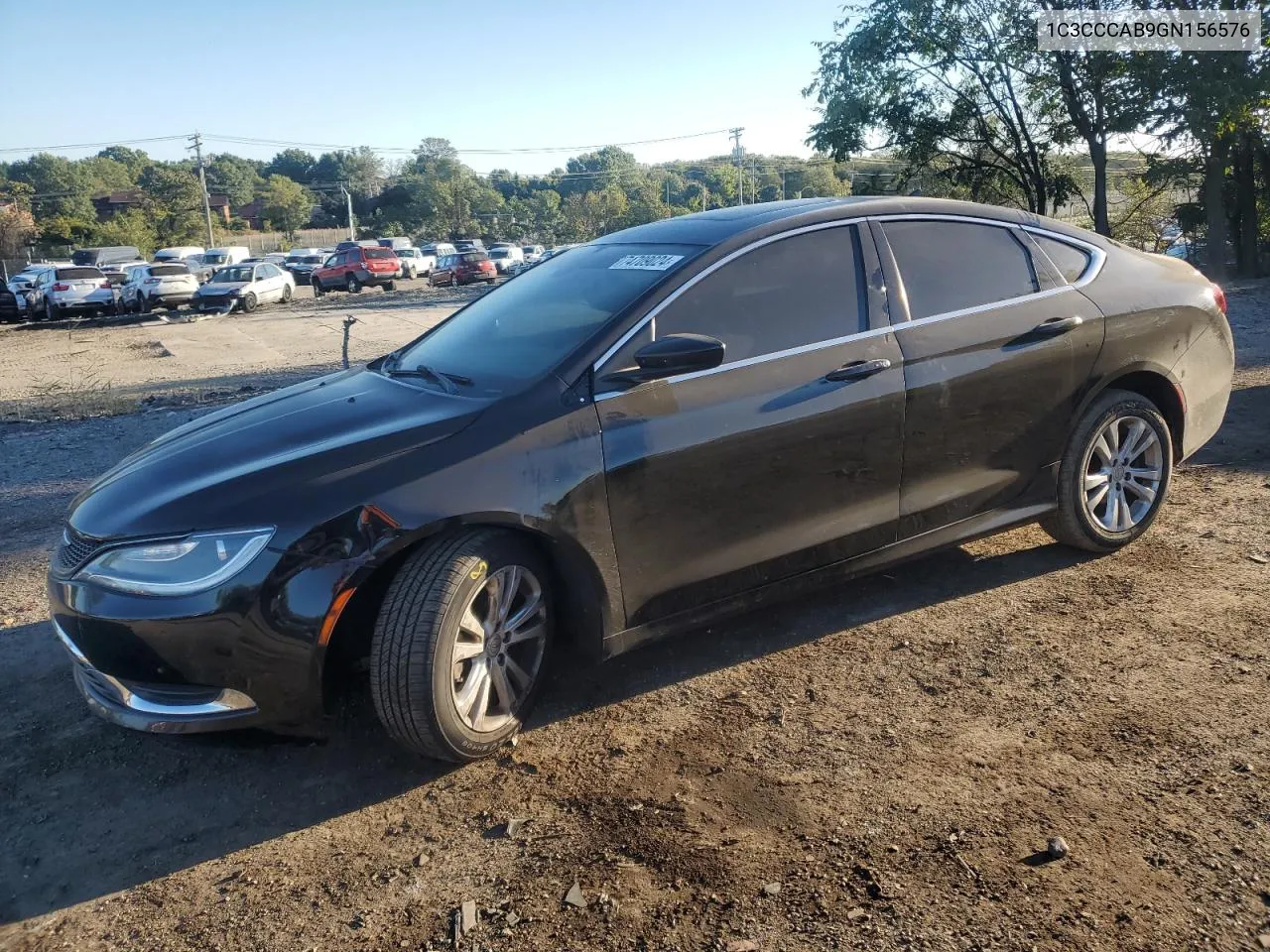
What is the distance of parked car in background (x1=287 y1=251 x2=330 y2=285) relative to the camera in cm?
4753

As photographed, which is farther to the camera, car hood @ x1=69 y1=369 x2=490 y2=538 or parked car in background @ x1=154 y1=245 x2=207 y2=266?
parked car in background @ x1=154 y1=245 x2=207 y2=266

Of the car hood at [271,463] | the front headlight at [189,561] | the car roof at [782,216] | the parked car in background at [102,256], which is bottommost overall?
the front headlight at [189,561]

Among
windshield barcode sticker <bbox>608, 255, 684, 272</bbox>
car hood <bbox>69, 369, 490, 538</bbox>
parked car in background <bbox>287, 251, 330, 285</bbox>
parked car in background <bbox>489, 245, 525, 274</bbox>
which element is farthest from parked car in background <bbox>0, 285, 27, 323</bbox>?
windshield barcode sticker <bbox>608, 255, 684, 272</bbox>

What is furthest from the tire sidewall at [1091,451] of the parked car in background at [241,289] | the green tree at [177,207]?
the green tree at [177,207]

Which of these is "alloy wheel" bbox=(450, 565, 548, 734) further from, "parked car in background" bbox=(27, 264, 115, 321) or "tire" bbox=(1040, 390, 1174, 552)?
"parked car in background" bbox=(27, 264, 115, 321)

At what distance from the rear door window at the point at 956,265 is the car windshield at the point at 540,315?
96 cm

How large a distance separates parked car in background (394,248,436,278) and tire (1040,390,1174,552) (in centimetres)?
4863

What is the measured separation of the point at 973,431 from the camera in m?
4.02

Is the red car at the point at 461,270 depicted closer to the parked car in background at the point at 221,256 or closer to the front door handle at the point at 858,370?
the parked car in background at the point at 221,256

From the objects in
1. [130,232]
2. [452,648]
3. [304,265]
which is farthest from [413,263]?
[452,648]

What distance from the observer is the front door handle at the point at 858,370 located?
12.1ft

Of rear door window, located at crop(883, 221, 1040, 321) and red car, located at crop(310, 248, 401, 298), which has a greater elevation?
red car, located at crop(310, 248, 401, 298)

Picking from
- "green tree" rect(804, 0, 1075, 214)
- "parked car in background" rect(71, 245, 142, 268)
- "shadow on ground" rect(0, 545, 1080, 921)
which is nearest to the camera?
"shadow on ground" rect(0, 545, 1080, 921)

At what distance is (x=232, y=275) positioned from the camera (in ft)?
98.2
